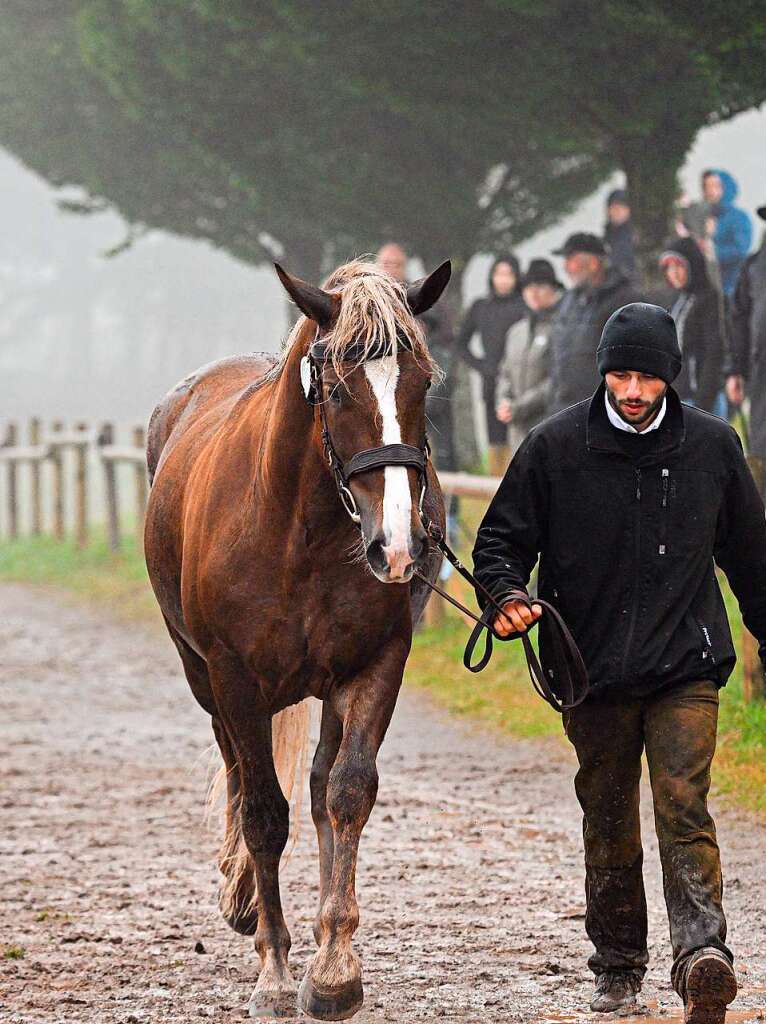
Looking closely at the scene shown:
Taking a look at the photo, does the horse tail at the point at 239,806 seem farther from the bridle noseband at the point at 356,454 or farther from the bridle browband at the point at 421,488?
the bridle noseband at the point at 356,454

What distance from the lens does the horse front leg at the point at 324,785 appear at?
5.14m

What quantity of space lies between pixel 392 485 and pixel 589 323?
21.6 feet

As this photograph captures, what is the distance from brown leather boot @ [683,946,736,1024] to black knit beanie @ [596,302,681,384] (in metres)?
1.47

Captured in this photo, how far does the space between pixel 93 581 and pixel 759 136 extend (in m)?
38.4

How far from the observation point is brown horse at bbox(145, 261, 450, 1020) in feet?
14.0

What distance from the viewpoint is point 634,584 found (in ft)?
14.3

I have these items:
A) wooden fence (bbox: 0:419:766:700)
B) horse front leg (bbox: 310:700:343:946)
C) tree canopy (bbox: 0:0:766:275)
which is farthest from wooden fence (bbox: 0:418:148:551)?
horse front leg (bbox: 310:700:343:946)

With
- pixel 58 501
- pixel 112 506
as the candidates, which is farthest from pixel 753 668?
pixel 58 501

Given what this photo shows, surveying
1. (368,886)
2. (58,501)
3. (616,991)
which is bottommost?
(58,501)

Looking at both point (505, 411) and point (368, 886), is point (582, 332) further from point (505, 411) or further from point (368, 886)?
point (368, 886)

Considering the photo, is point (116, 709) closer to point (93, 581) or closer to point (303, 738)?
point (303, 738)

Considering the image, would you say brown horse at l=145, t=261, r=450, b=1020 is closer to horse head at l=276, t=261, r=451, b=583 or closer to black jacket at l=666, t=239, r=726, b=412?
horse head at l=276, t=261, r=451, b=583

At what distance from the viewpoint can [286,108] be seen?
1692cm

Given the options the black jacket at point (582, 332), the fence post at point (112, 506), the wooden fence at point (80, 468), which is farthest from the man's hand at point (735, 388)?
the fence post at point (112, 506)
